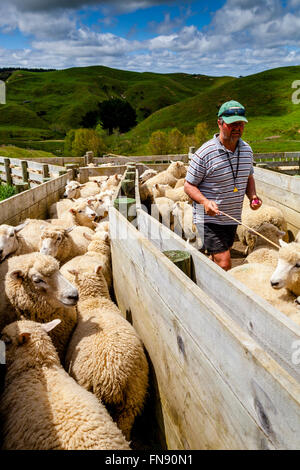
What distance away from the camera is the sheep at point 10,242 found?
12.8ft

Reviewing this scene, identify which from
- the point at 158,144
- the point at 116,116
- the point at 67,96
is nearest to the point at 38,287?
the point at 158,144

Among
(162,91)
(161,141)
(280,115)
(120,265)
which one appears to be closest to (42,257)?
(120,265)

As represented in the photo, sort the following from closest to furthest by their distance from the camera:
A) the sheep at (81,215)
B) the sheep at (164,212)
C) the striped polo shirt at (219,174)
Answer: the striped polo shirt at (219,174)
the sheep at (81,215)
the sheep at (164,212)

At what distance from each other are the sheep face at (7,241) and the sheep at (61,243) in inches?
14.6

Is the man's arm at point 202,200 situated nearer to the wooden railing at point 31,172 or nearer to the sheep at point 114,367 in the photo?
the sheep at point 114,367

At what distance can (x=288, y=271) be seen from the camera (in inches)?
125

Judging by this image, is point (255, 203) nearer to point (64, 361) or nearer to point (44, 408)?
point (64, 361)

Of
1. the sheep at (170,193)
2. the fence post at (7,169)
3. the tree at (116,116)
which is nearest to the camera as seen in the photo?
the sheep at (170,193)

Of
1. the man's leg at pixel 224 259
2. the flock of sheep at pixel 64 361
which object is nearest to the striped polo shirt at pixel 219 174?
the man's leg at pixel 224 259

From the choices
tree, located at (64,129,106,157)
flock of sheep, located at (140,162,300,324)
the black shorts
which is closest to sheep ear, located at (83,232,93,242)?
flock of sheep, located at (140,162,300,324)

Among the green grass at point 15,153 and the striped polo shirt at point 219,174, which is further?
the green grass at point 15,153

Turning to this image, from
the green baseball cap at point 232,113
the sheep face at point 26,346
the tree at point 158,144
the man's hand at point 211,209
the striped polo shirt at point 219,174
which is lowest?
the tree at point 158,144

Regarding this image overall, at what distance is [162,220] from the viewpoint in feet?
24.1
